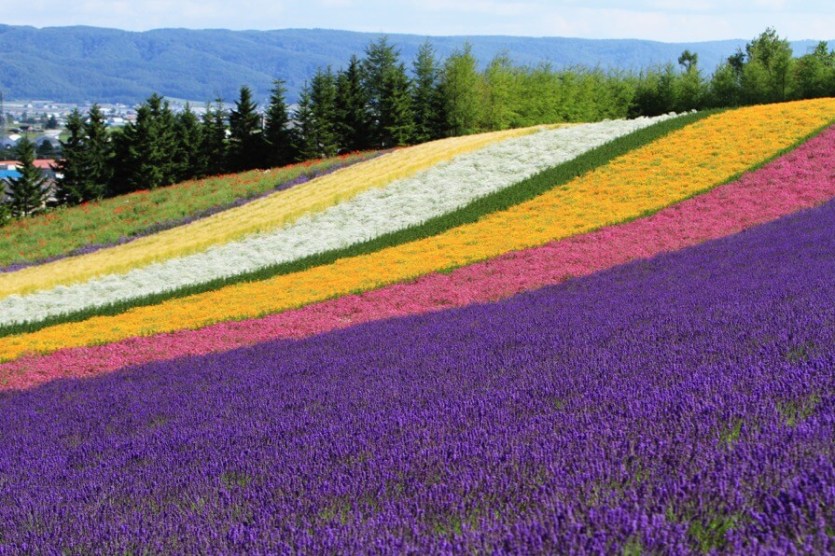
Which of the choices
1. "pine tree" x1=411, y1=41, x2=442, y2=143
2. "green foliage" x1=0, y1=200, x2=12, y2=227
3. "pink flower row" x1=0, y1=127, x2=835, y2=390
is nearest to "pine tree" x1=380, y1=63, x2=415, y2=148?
"pine tree" x1=411, y1=41, x2=442, y2=143

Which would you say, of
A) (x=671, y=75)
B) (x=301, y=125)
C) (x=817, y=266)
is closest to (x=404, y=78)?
(x=301, y=125)

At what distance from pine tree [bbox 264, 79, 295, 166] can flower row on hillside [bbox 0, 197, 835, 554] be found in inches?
2491

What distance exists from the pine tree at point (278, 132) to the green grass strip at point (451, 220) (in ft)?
130

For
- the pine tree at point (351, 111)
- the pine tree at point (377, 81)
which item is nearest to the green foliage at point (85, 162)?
the pine tree at point (351, 111)

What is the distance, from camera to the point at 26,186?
257 ft

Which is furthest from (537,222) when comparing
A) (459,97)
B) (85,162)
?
(85,162)

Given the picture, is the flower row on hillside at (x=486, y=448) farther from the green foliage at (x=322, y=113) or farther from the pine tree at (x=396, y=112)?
the pine tree at (x=396, y=112)

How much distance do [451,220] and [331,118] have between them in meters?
43.0

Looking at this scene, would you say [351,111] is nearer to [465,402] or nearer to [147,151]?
[147,151]

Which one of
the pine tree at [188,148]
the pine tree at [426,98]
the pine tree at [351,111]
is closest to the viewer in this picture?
the pine tree at [351,111]

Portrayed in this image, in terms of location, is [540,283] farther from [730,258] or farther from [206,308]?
[206,308]

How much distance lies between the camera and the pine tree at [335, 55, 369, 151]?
73.4 metres

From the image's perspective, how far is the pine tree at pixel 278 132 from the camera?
238ft

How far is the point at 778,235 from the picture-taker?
19.0 m
